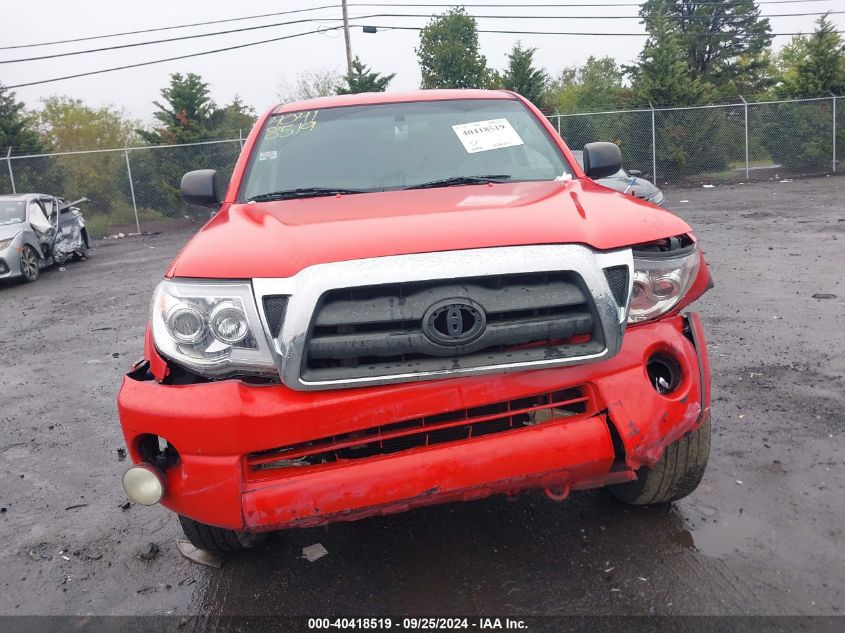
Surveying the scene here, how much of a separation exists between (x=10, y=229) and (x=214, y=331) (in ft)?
37.9

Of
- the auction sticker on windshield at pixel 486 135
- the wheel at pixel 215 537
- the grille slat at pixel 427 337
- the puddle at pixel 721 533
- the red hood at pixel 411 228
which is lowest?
the puddle at pixel 721 533

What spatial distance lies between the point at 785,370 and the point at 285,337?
3.77 metres

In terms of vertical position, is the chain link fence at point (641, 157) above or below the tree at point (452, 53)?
below

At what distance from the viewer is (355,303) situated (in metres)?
2.16

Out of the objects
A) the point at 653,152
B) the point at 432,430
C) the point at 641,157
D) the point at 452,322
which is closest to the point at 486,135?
the point at 452,322

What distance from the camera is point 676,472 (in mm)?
2754

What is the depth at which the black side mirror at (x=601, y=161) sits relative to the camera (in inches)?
154

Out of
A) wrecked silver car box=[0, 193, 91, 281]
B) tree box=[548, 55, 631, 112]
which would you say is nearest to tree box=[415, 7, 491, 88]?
tree box=[548, 55, 631, 112]

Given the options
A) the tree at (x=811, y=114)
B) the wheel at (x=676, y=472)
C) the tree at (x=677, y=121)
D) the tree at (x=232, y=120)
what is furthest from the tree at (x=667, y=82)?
the wheel at (x=676, y=472)

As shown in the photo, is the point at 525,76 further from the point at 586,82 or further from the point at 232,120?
the point at 586,82

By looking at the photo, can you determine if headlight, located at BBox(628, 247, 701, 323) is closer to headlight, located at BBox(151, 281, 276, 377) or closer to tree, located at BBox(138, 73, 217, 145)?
headlight, located at BBox(151, 281, 276, 377)

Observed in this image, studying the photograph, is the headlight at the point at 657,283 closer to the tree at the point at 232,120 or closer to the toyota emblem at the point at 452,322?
the toyota emblem at the point at 452,322

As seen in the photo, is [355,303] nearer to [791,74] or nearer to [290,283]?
[290,283]

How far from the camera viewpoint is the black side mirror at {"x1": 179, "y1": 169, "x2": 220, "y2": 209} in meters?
3.84
